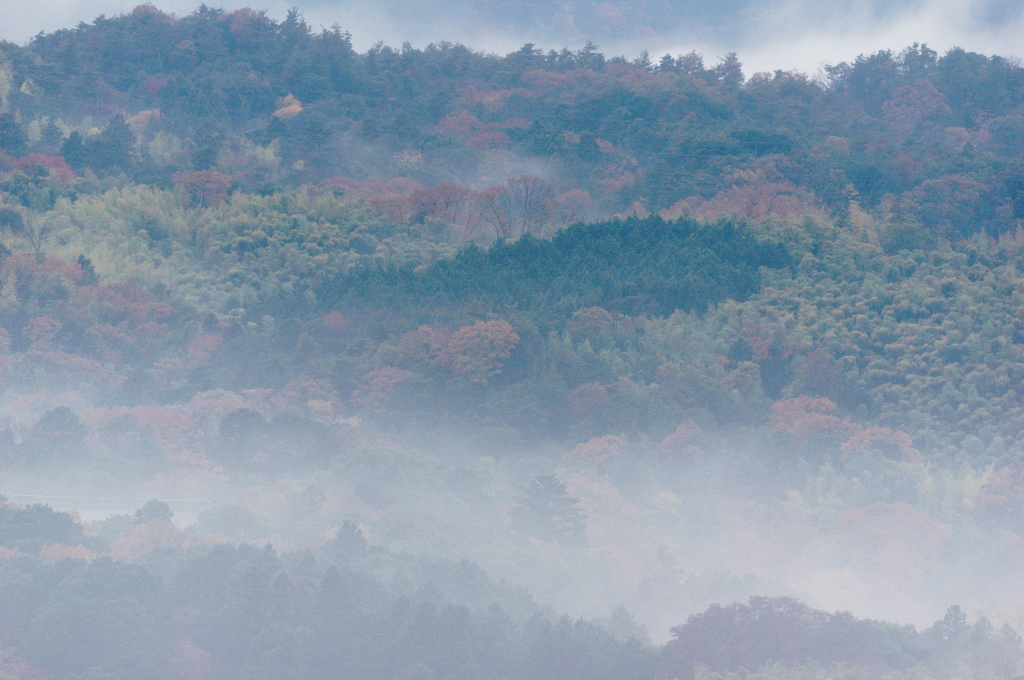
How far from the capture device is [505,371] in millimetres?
42688

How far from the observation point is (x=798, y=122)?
69125 millimetres

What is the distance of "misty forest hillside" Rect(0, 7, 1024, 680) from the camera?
79.3ft

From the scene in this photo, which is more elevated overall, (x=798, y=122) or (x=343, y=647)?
(x=798, y=122)

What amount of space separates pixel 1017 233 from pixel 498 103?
33.7 metres

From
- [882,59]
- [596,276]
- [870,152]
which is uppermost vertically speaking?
[882,59]

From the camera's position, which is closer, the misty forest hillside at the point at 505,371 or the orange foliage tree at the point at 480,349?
the misty forest hillside at the point at 505,371

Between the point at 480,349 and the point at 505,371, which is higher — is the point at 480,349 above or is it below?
above

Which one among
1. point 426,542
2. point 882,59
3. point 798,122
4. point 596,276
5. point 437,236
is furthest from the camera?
point 882,59

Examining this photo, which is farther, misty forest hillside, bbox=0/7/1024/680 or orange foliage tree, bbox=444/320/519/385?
orange foliage tree, bbox=444/320/519/385

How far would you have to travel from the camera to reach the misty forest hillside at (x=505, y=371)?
2417 centimetres

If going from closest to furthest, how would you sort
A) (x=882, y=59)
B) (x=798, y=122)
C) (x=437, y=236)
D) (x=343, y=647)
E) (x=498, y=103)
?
(x=343, y=647) < (x=437, y=236) < (x=798, y=122) < (x=498, y=103) < (x=882, y=59)

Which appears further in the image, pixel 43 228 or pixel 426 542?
pixel 43 228

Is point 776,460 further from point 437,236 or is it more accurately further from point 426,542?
point 437,236

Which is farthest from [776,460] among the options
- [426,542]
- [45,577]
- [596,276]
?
[45,577]
